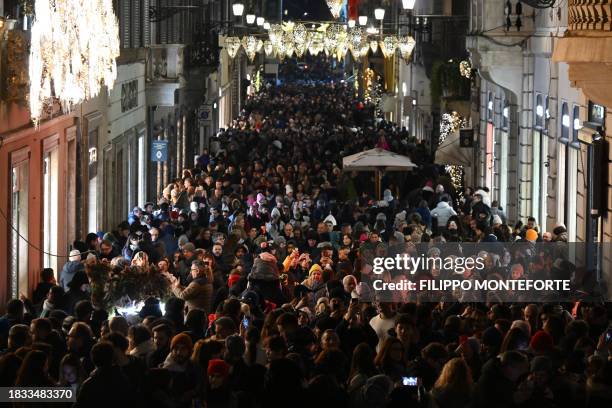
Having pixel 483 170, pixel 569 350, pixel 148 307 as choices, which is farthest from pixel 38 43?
pixel 483 170

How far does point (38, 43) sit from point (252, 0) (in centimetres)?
7365

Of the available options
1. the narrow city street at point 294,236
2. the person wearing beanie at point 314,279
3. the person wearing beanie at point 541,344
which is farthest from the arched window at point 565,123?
the person wearing beanie at point 541,344

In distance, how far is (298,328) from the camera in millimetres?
13805

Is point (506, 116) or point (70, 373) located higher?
point (506, 116)

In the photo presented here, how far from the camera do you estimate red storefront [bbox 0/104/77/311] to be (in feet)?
67.7

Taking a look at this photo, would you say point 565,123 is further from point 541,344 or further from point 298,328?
point 541,344

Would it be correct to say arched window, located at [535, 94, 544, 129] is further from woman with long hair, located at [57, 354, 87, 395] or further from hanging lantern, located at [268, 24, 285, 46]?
woman with long hair, located at [57, 354, 87, 395]

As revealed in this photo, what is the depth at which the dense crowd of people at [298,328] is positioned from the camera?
1125cm

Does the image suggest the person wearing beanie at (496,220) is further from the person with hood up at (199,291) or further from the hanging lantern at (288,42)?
the hanging lantern at (288,42)

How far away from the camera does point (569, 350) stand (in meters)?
13.6

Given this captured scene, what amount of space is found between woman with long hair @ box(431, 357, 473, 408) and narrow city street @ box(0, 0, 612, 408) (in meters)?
0.01

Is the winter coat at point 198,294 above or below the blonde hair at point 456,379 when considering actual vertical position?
below

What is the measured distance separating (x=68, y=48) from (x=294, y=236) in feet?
18.8

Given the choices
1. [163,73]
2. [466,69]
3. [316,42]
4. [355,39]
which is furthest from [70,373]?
[316,42]
